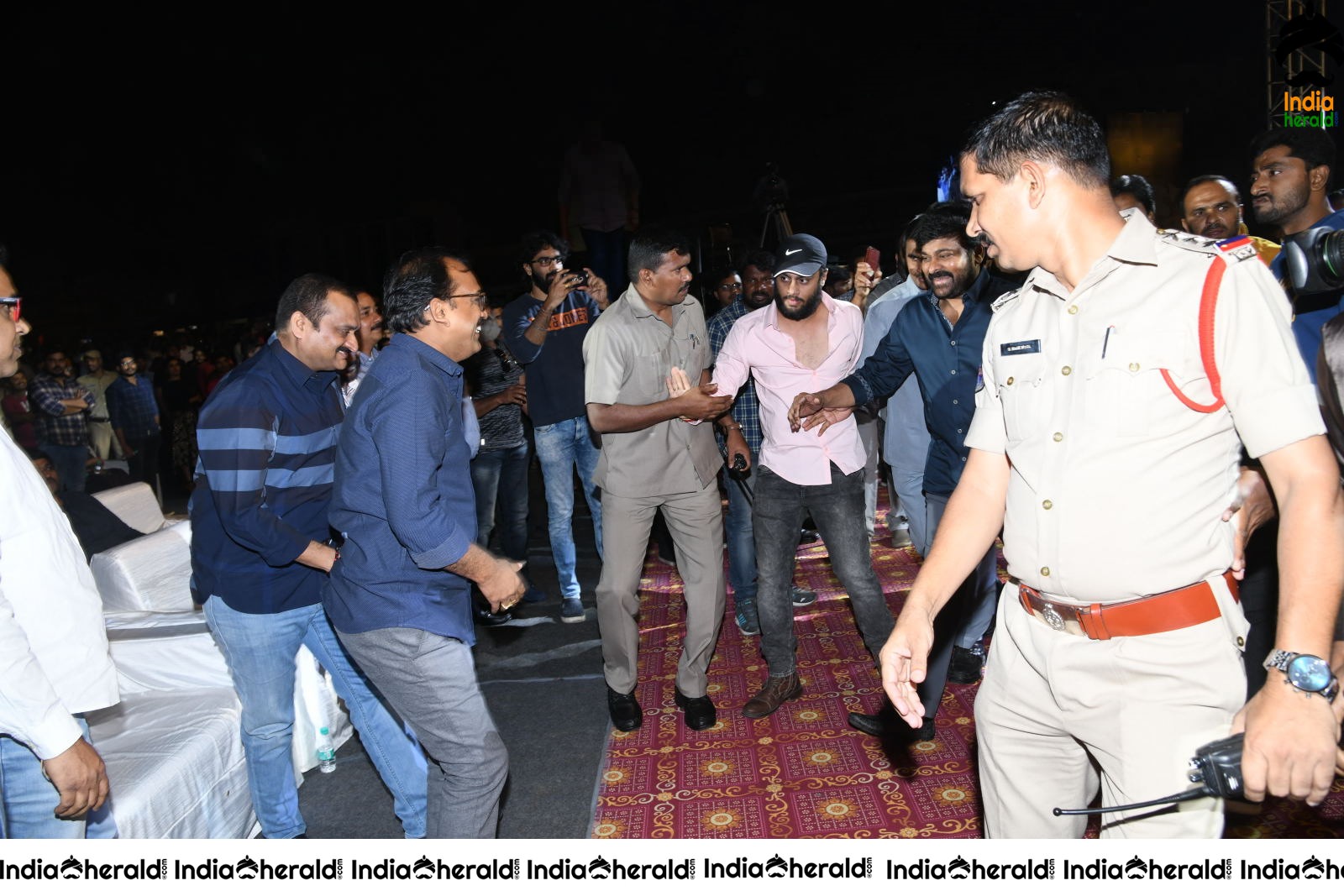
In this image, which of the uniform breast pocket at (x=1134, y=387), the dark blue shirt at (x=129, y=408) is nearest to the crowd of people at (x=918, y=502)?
the uniform breast pocket at (x=1134, y=387)

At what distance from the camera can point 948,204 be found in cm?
343

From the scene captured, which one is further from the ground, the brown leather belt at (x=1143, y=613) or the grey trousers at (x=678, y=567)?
the brown leather belt at (x=1143, y=613)

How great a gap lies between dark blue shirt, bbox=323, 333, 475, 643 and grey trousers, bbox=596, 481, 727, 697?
127 cm

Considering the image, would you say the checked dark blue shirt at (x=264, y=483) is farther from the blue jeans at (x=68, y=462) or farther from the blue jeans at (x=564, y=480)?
the blue jeans at (x=68, y=462)

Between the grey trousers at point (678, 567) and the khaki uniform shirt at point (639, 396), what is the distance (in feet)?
0.23

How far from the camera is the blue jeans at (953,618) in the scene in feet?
10.7

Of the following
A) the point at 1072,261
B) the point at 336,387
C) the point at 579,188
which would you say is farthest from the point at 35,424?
the point at 1072,261

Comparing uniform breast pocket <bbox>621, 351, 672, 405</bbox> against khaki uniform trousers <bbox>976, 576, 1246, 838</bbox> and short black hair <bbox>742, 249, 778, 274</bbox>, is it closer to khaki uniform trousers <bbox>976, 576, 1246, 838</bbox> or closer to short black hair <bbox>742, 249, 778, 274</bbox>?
short black hair <bbox>742, 249, 778, 274</bbox>

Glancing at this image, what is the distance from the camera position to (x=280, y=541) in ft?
8.64

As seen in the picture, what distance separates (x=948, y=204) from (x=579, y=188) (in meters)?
5.20

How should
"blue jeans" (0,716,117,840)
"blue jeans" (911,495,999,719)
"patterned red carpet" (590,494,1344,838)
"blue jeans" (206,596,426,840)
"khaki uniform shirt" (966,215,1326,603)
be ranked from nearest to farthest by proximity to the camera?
"khaki uniform shirt" (966,215,1326,603), "blue jeans" (0,716,117,840), "blue jeans" (206,596,426,840), "patterned red carpet" (590,494,1344,838), "blue jeans" (911,495,999,719)

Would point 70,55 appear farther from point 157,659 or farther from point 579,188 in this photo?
point 157,659

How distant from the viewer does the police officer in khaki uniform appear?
138 cm

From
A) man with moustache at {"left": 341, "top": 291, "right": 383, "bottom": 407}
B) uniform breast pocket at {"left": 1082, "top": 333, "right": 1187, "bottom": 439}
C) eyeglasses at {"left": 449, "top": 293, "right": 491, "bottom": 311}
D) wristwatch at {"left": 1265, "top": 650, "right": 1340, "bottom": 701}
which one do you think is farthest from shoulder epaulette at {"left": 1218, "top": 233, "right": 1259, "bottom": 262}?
man with moustache at {"left": 341, "top": 291, "right": 383, "bottom": 407}
